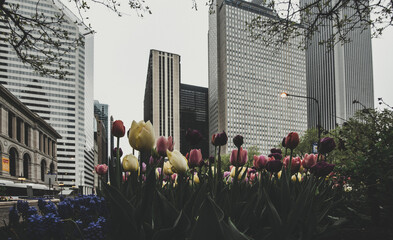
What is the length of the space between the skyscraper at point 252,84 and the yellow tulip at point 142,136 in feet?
431

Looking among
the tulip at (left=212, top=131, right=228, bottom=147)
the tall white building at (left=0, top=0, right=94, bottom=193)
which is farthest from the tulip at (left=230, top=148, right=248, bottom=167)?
the tall white building at (left=0, top=0, right=94, bottom=193)

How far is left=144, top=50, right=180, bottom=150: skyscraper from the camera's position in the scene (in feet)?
505

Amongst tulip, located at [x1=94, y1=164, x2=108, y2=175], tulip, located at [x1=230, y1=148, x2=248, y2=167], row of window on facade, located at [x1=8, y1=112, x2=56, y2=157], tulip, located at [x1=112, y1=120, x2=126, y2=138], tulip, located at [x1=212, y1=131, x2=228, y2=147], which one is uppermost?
row of window on facade, located at [x1=8, y1=112, x2=56, y2=157]

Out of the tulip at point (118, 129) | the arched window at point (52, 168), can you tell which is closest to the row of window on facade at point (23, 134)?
the arched window at point (52, 168)

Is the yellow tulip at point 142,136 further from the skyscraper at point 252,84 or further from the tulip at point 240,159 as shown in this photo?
the skyscraper at point 252,84

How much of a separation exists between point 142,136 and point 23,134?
59.2 m

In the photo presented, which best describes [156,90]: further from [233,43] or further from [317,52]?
[317,52]

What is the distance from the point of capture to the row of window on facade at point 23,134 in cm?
4659

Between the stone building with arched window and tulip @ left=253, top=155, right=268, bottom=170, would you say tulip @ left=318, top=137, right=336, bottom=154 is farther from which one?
the stone building with arched window

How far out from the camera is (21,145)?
49.6m

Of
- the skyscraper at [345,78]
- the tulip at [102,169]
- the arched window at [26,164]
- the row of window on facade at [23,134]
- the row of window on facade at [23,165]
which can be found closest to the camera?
the tulip at [102,169]

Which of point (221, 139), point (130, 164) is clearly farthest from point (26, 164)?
point (221, 139)

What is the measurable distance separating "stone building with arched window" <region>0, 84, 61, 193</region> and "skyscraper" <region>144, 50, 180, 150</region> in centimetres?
8849

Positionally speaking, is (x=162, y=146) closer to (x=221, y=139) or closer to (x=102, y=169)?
(x=221, y=139)
